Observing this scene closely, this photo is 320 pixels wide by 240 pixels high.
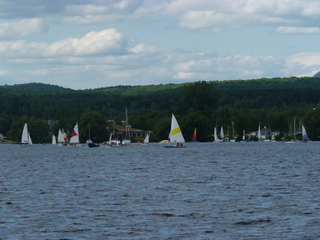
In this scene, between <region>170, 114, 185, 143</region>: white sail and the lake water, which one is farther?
<region>170, 114, 185, 143</region>: white sail

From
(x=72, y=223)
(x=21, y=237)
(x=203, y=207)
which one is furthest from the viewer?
(x=203, y=207)

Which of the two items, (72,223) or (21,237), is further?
(72,223)

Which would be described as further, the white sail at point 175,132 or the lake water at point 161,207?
the white sail at point 175,132

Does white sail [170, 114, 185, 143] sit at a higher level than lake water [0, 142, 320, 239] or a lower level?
higher

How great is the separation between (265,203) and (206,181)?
15.7 meters

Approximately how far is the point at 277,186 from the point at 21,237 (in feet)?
83.8

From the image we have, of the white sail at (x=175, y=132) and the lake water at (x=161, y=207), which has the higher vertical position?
the white sail at (x=175, y=132)

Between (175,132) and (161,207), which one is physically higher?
(175,132)

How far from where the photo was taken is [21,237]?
2930 cm

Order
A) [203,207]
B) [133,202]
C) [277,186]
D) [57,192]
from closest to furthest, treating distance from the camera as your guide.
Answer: [203,207] < [133,202] < [57,192] < [277,186]

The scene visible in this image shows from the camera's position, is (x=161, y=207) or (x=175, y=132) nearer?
(x=161, y=207)

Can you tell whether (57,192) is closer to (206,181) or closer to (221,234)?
(206,181)

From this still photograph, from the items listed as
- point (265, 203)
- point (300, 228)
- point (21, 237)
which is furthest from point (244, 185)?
point (21, 237)

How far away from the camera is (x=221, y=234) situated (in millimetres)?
29828
